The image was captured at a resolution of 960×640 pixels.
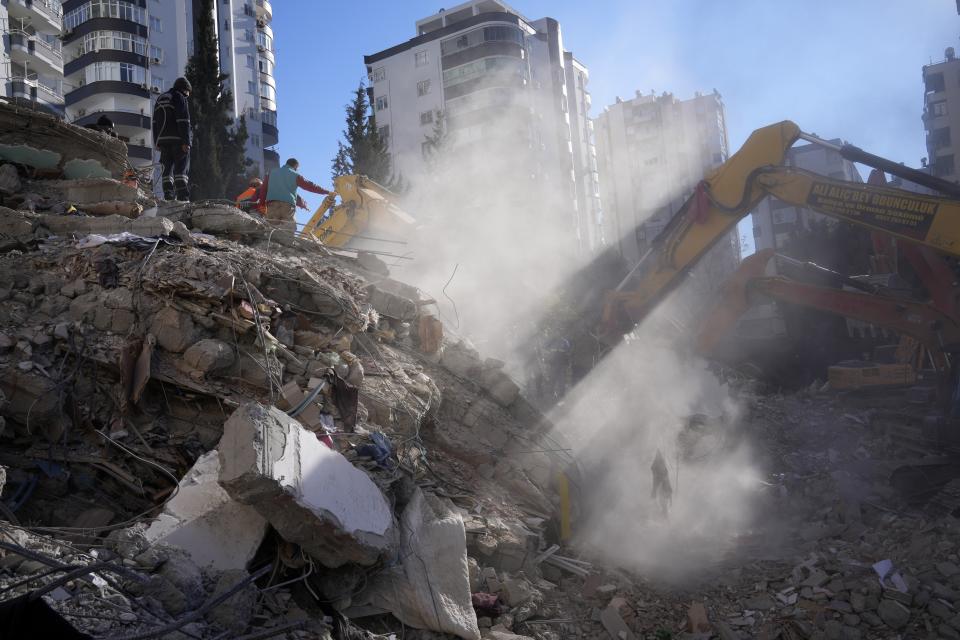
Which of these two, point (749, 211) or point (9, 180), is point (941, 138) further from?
point (9, 180)

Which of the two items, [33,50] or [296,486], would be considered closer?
[296,486]

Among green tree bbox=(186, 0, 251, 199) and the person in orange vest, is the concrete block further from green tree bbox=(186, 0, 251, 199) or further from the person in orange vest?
green tree bbox=(186, 0, 251, 199)

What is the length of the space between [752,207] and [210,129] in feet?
58.6

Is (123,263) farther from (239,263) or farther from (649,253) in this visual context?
(649,253)

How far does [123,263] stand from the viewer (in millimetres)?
5906

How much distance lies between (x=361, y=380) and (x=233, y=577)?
246 centimetres

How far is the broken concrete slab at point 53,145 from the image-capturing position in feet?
28.4

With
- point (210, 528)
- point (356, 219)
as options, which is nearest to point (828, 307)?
point (356, 219)

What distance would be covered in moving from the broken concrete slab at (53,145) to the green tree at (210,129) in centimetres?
1156

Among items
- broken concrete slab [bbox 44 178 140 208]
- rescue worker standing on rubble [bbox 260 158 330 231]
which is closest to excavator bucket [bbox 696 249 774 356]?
rescue worker standing on rubble [bbox 260 158 330 231]

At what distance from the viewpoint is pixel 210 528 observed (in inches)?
152

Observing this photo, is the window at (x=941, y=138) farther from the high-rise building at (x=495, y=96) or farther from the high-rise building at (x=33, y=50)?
the high-rise building at (x=33, y=50)

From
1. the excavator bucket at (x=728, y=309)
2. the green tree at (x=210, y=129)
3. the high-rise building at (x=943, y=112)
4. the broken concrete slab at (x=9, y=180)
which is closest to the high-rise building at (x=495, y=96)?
the green tree at (x=210, y=129)

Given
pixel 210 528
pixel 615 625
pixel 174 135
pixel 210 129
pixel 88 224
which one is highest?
pixel 210 129
